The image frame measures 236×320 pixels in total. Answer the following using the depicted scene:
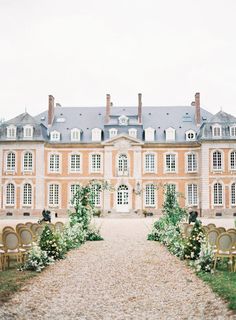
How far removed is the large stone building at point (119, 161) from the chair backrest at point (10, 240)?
87.0 feet

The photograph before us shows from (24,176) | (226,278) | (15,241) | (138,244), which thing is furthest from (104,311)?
(24,176)

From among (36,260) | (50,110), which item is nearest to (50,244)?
(36,260)

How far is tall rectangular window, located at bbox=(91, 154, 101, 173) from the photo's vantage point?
124ft

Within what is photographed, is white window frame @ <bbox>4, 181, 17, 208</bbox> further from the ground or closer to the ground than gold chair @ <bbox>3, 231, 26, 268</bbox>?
further from the ground

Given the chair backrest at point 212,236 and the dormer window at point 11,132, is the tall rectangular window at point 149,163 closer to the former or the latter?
the dormer window at point 11,132

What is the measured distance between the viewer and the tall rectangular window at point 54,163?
37938 mm

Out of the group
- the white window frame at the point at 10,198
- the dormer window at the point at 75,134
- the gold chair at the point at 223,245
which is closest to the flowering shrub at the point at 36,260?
the gold chair at the point at 223,245

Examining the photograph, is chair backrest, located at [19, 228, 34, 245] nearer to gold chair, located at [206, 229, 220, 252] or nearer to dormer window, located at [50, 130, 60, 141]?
gold chair, located at [206, 229, 220, 252]

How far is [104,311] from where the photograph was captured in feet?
20.2

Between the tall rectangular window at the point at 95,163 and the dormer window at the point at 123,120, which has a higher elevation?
the dormer window at the point at 123,120

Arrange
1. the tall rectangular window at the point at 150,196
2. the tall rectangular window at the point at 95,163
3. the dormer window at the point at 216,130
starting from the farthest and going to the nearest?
the tall rectangular window at the point at 95,163
the tall rectangular window at the point at 150,196
the dormer window at the point at 216,130

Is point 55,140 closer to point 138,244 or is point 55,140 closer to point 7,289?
point 138,244

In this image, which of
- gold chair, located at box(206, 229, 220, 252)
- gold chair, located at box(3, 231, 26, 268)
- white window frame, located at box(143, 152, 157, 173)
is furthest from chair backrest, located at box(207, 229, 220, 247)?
white window frame, located at box(143, 152, 157, 173)

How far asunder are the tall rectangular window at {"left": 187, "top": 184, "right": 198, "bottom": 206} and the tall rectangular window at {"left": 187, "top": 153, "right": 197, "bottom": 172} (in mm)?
1262
